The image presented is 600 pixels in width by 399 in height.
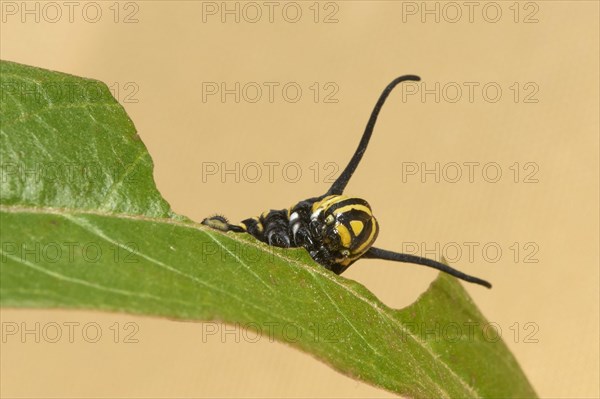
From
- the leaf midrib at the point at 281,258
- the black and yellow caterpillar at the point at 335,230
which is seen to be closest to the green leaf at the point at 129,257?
the leaf midrib at the point at 281,258

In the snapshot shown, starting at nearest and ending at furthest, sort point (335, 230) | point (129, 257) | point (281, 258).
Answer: point (129, 257), point (281, 258), point (335, 230)

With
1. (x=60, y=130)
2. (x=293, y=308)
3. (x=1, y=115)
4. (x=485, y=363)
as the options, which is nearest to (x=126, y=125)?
(x=60, y=130)

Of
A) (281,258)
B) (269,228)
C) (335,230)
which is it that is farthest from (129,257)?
(269,228)

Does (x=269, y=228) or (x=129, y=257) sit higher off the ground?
(x=269, y=228)

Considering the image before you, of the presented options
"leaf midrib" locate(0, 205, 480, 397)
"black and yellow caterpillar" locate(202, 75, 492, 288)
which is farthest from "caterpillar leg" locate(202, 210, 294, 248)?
"leaf midrib" locate(0, 205, 480, 397)

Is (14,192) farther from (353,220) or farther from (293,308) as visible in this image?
(353,220)

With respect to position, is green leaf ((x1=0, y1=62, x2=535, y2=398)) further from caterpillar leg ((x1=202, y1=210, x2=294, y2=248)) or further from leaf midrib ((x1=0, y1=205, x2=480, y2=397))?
caterpillar leg ((x1=202, y1=210, x2=294, y2=248))

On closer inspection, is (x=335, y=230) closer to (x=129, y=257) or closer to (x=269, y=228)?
(x=269, y=228)

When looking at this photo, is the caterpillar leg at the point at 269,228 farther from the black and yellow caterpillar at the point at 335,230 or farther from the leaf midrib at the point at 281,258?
the leaf midrib at the point at 281,258

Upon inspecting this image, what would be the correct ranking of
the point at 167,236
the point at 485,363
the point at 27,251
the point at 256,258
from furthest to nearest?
the point at 485,363 → the point at 256,258 → the point at 167,236 → the point at 27,251
